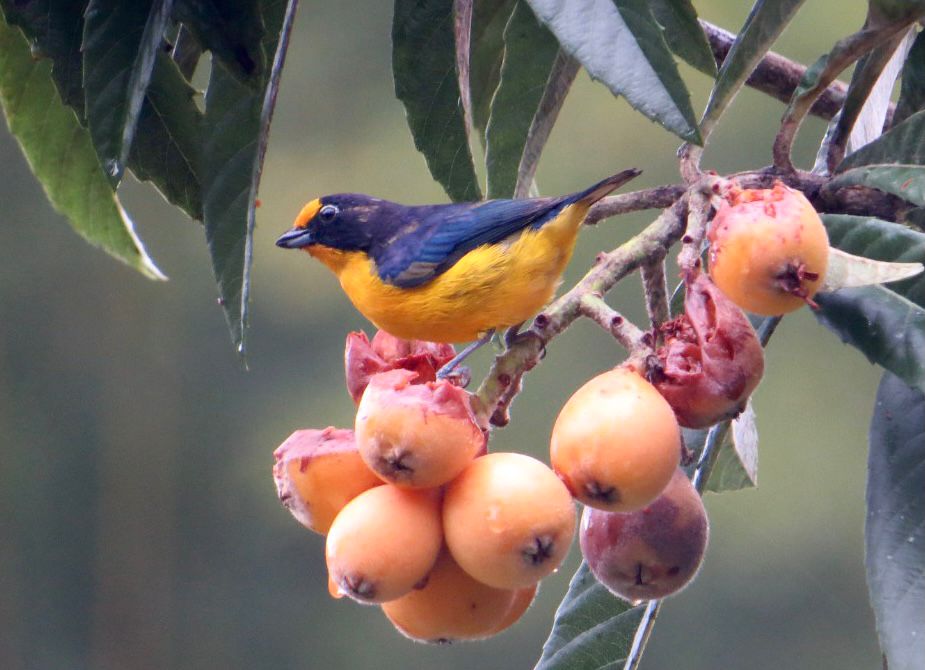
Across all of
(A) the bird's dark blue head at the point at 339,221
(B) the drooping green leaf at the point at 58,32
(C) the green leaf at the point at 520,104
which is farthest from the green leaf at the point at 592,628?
(A) the bird's dark blue head at the point at 339,221

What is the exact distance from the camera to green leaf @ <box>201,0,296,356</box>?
4.01ft

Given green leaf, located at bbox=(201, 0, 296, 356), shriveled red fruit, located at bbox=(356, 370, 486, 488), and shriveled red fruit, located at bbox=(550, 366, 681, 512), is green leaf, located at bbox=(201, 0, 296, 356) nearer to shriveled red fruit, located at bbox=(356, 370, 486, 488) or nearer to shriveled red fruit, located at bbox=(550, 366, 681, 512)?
shriveled red fruit, located at bbox=(356, 370, 486, 488)

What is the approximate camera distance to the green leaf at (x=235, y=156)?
1224 mm

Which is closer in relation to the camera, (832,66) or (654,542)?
(654,542)

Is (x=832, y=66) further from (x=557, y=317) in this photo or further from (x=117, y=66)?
(x=117, y=66)

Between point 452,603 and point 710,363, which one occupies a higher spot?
point 710,363

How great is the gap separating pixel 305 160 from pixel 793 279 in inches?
303

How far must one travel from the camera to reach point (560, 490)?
2.79 feet

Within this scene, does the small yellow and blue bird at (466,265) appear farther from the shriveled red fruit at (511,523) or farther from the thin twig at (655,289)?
the shriveled red fruit at (511,523)

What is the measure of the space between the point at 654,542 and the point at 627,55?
0.40 metres

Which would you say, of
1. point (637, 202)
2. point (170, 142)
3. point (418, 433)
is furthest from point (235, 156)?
point (418, 433)

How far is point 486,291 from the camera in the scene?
167 centimetres

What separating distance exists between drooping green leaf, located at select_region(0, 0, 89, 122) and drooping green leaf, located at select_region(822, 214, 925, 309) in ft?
2.51

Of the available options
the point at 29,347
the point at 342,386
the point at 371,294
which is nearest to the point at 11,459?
the point at 29,347
